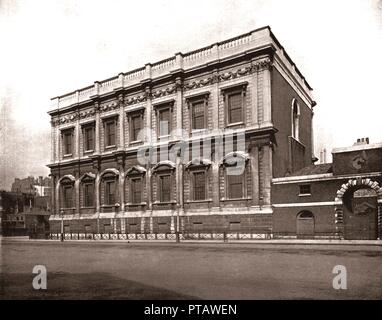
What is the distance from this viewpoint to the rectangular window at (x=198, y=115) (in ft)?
93.8

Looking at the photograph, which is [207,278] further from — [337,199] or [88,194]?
[88,194]

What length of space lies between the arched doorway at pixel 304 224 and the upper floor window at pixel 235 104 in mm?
7695

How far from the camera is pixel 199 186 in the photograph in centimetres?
2830

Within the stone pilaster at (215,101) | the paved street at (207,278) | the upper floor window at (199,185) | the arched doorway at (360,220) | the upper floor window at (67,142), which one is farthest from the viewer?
the upper floor window at (67,142)

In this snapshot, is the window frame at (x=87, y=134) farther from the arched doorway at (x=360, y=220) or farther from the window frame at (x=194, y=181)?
the arched doorway at (x=360, y=220)

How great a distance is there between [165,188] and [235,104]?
873 cm

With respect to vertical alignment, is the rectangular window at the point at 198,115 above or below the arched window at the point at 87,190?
above

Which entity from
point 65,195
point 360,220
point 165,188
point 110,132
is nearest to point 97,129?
point 110,132

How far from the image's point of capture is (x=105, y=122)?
34.2 m

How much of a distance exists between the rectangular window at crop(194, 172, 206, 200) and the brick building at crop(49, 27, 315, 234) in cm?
9

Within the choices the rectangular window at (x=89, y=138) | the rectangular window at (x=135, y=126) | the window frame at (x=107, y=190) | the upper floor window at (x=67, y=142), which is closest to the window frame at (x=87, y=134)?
the rectangular window at (x=89, y=138)

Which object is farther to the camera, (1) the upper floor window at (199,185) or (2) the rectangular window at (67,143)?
(2) the rectangular window at (67,143)

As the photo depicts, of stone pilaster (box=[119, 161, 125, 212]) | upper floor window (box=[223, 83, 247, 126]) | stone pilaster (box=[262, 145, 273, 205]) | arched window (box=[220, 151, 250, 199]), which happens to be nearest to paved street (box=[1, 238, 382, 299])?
stone pilaster (box=[262, 145, 273, 205])
